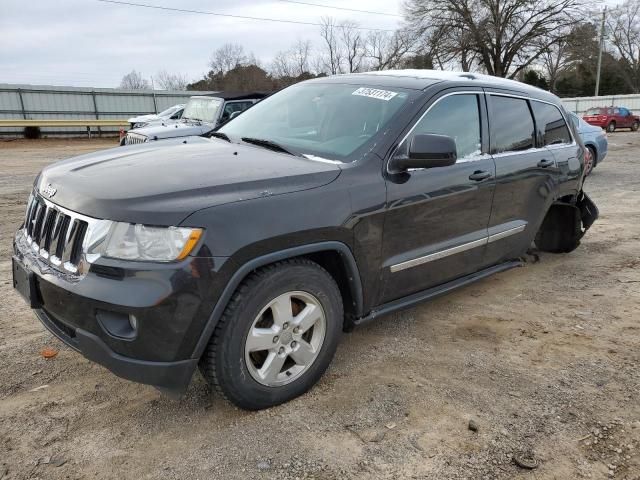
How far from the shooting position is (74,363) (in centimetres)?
327

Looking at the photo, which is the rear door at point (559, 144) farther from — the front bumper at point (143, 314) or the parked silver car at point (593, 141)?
the parked silver car at point (593, 141)

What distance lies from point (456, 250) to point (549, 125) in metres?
1.88

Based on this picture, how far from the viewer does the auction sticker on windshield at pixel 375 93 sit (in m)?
3.46

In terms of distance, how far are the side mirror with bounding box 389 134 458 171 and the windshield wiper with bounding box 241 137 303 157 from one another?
2.00ft

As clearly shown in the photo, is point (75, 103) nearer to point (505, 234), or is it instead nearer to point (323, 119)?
point (323, 119)

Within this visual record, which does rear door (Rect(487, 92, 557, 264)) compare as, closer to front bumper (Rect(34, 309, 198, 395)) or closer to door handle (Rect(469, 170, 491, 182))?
door handle (Rect(469, 170, 491, 182))

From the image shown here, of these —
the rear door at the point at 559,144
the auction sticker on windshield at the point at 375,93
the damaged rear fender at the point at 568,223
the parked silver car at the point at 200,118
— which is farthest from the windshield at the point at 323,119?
the parked silver car at the point at 200,118

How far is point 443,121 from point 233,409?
227 centimetres

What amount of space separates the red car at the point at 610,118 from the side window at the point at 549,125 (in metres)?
27.1

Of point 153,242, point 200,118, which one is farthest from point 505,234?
point 200,118

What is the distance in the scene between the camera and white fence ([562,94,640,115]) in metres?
40.0

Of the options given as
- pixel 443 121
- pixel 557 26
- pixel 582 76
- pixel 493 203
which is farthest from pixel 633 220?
pixel 582 76

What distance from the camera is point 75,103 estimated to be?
27.7 m

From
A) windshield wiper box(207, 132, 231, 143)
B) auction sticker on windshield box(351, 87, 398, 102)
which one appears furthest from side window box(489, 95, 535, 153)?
windshield wiper box(207, 132, 231, 143)
